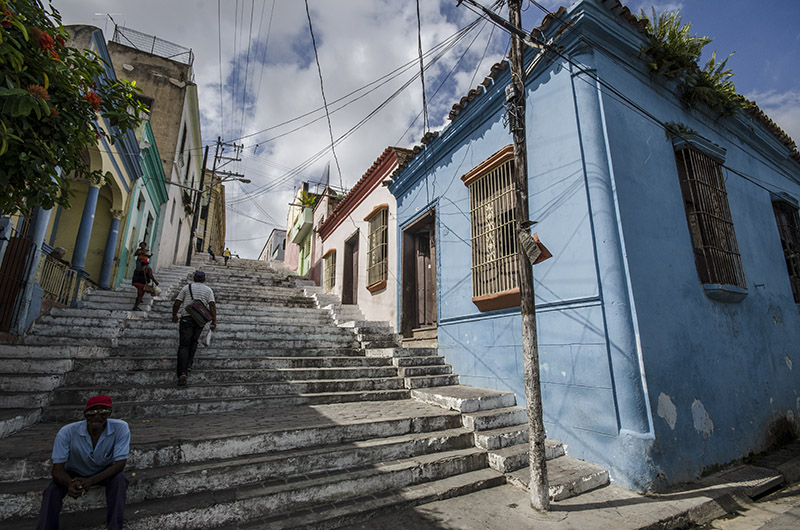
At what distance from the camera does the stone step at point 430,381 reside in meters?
5.71

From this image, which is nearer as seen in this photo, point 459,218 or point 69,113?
point 69,113

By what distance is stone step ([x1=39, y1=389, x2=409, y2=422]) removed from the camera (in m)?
3.78

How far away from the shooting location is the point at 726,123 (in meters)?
6.44

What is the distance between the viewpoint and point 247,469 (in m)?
3.18

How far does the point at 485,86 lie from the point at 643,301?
3878mm

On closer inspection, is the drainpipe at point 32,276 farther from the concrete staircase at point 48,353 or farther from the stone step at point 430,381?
the stone step at point 430,381

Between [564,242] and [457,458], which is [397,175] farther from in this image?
[457,458]

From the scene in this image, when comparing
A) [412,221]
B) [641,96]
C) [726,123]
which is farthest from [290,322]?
[726,123]

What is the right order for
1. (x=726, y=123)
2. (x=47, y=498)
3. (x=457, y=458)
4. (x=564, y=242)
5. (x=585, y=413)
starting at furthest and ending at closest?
(x=726, y=123)
(x=564, y=242)
(x=585, y=413)
(x=457, y=458)
(x=47, y=498)

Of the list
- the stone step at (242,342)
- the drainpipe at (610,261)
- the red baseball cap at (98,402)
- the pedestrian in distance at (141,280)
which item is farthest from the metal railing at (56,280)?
the drainpipe at (610,261)

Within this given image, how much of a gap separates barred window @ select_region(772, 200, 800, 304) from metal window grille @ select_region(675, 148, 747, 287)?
96.7 inches

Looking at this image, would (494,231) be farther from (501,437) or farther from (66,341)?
(66,341)

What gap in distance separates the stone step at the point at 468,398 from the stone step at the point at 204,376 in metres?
0.84

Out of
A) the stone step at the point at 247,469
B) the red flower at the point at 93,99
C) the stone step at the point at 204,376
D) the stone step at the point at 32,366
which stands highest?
the red flower at the point at 93,99
